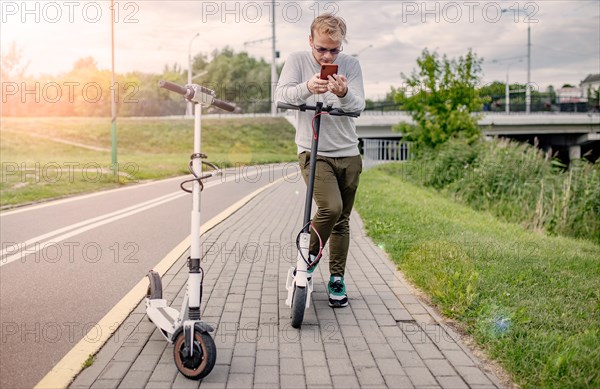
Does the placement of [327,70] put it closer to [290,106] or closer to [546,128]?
[290,106]

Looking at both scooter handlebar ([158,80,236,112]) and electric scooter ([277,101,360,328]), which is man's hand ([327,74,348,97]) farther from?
scooter handlebar ([158,80,236,112])

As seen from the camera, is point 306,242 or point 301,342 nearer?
point 301,342

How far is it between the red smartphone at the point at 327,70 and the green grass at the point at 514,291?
1944mm

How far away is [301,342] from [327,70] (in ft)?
5.80

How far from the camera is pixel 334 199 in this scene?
15.1ft

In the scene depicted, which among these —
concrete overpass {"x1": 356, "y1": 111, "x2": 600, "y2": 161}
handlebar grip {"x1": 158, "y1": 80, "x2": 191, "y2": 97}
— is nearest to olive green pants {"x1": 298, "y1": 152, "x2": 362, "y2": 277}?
handlebar grip {"x1": 158, "y1": 80, "x2": 191, "y2": 97}

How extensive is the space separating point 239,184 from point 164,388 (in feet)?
48.8

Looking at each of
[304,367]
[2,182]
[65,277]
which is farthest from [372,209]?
[2,182]

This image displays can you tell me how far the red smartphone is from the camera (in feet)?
13.2

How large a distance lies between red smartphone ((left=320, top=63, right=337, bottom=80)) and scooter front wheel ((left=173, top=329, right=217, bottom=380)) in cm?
178

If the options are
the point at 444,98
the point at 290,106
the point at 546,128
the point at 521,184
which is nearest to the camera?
the point at 290,106

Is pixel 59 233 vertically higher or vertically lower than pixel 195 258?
lower

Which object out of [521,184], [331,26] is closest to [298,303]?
[331,26]

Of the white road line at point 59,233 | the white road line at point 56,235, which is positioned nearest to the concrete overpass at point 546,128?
the white road line at point 59,233
